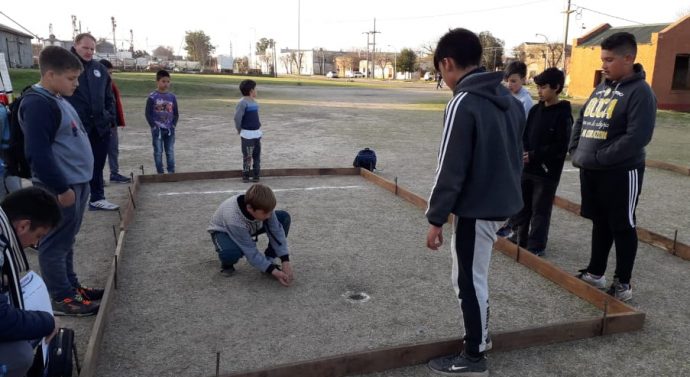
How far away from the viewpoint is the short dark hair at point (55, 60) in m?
3.51

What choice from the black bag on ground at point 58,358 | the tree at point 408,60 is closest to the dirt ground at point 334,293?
the black bag on ground at point 58,358

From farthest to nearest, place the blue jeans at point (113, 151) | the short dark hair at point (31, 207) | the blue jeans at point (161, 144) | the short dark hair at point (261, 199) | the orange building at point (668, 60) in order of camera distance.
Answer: the orange building at point (668, 60) → the blue jeans at point (161, 144) → the blue jeans at point (113, 151) → the short dark hair at point (261, 199) → the short dark hair at point (31, 207)

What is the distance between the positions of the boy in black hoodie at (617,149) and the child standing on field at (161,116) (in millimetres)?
6236

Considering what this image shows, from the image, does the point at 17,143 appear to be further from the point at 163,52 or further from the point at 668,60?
the point at 163,52

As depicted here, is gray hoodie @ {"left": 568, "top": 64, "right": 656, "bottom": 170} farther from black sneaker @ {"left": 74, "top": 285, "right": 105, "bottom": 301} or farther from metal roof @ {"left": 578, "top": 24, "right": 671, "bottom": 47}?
metal roof @ {"left": 578, "top": 24, "right": 671, "bottom": 47}

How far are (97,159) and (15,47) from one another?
6199 cm

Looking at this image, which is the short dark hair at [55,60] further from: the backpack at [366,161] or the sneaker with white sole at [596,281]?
the backpack at [366,161]

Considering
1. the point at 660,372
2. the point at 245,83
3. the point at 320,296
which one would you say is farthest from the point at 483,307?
the point at 245,83

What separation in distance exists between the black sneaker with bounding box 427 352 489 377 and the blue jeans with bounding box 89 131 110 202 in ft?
16.4

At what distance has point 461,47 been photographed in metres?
2.77

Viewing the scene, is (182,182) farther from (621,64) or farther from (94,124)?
(621,64)

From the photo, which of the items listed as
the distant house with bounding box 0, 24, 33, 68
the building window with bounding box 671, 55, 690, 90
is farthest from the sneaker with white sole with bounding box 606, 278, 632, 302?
the distant house with bounding box 0, 24, 33, 68

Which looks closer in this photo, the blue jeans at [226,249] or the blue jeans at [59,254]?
the blue jeans at [59,254]

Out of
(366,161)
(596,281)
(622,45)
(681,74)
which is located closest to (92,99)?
(366,161)
